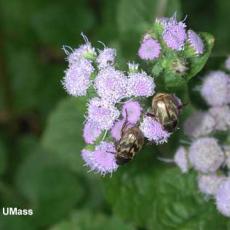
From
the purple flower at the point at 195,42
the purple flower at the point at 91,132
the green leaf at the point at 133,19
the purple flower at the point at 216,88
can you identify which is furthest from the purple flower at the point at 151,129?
the green leaf at the point at 133,19

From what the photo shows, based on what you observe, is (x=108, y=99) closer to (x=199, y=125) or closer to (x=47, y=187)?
(x=199, y=125)

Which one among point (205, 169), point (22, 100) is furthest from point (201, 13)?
point (205, 169)

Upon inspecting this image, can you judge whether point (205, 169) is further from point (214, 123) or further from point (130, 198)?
point (130, 198)

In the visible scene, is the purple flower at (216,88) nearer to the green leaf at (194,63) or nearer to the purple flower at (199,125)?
the purple flower at (199,125)

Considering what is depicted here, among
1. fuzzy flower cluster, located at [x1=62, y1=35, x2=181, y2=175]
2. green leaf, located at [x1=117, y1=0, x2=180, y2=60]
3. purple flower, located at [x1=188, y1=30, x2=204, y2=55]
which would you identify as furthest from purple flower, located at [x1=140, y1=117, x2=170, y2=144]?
green leaf, located at [x1=117, y1=0, x2=180, y2=60]

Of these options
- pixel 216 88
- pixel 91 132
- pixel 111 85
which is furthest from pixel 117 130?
pixel 216 88

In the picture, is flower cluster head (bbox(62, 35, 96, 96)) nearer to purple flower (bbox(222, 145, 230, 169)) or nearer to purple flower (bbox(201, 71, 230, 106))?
purple flower (bbox(201, 71, 230, 106))
